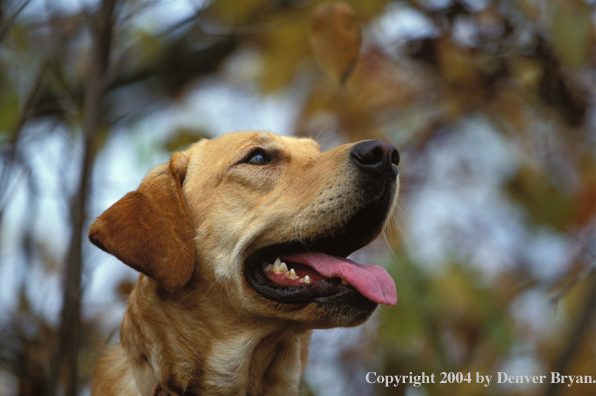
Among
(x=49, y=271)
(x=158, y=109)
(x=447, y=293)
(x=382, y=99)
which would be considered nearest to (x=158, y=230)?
(x=49, y=271)

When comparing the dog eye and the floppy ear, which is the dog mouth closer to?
the floppy ear

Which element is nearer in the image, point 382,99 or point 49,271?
point 49,271

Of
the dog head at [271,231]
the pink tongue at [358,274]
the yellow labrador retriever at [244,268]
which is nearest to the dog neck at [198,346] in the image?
the yellow labrador retriever at [244,268]

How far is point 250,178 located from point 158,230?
650mm

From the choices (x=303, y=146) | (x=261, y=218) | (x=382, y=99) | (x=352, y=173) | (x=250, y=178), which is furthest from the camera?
(x=382, y=99)

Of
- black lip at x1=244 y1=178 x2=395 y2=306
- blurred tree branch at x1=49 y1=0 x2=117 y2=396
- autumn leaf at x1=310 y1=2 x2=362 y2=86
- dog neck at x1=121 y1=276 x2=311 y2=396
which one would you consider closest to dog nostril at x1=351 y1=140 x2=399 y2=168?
black lip at x1=244 y1=178 x2=395 y2=306

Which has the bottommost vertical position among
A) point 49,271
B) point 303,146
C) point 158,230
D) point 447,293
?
point 447,293

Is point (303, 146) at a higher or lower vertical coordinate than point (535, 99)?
higher

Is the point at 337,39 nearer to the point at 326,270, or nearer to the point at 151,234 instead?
the point at 326,270

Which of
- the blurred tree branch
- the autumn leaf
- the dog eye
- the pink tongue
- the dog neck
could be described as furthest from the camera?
the dog eye

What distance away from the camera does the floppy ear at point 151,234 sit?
8.25 feet

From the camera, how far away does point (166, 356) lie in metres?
2.70

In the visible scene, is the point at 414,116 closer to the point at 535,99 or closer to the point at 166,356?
the point at 535,99

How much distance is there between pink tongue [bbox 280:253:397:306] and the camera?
246 centimetres
